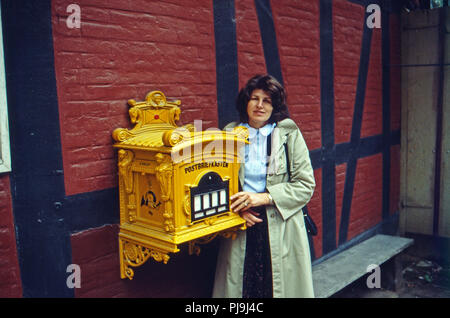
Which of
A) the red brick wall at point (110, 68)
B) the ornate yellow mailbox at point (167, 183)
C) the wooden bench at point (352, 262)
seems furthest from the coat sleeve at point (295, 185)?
the wooden bench at point (352, 262)

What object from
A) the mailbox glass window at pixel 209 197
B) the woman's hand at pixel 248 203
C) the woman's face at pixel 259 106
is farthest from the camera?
the woman's face at pixel 259 106

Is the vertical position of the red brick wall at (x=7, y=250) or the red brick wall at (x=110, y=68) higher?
the red brick wall at (x=110, y=68)

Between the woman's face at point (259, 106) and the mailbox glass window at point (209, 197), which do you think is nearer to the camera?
the mailbox glass window at point (209, 197)

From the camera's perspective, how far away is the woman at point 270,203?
2.77 metres

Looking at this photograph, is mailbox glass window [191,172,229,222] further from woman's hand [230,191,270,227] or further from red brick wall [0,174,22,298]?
→ red brick wall [0,174,22,298]

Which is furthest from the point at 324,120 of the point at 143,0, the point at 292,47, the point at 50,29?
the point at 50,29

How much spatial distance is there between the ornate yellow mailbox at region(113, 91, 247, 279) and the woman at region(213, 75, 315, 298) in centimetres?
16

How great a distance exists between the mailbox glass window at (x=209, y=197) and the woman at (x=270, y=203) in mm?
191

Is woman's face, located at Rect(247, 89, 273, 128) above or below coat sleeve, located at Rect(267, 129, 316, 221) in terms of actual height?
above

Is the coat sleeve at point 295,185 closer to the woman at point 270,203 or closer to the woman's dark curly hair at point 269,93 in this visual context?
the woman at point 270,203

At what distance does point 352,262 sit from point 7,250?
3.21 meters

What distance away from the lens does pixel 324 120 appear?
14.7ft

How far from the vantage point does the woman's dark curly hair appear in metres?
2.73

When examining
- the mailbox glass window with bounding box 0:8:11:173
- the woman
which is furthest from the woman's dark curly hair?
the mailbox glass window with bounding box 0:8:11:173
